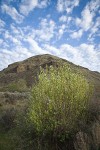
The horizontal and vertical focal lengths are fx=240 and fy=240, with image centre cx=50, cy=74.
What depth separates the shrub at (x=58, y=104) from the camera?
890 cm

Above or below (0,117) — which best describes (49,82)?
above

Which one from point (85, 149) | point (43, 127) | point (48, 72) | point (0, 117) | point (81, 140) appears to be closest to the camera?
point (85, 149)

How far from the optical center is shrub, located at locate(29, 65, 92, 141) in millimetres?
8898

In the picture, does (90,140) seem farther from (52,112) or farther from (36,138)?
(36,138)

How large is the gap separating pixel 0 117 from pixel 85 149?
30.9 ft

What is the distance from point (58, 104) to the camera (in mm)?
9078

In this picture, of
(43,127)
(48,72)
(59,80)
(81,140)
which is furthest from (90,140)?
(48,72)

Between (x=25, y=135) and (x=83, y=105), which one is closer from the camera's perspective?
(x=83, y=105)

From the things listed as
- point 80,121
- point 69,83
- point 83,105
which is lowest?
point 80,121

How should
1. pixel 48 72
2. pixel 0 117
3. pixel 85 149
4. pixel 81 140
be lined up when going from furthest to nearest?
pixel 0 117
pixel 48 72
pixel 81 140
pixel 85 149

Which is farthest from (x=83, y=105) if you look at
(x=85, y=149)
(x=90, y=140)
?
(x=85, y=149)

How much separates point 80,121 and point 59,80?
5.71ft

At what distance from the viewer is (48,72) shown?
33.0ft

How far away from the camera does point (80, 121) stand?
9.02 meters
